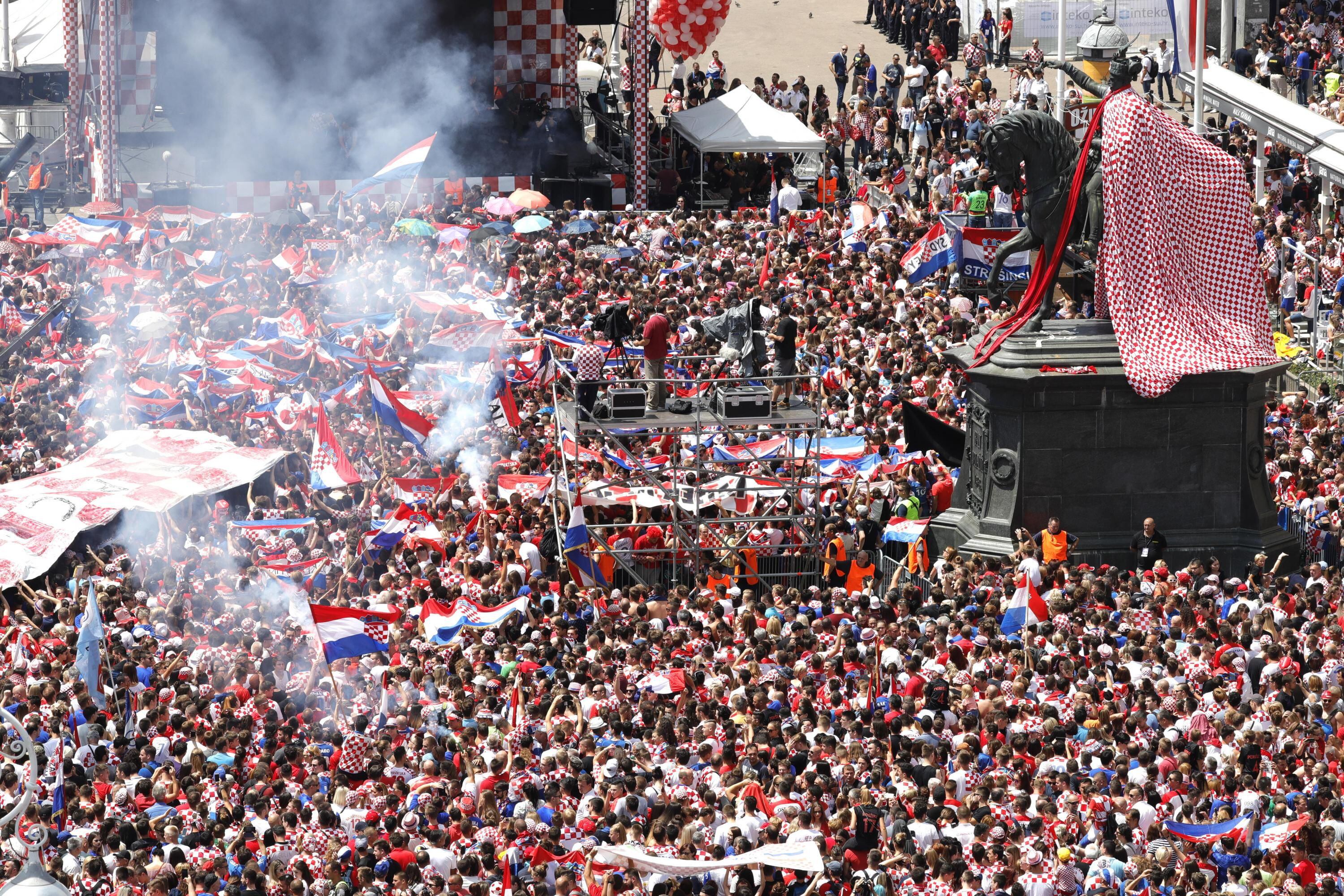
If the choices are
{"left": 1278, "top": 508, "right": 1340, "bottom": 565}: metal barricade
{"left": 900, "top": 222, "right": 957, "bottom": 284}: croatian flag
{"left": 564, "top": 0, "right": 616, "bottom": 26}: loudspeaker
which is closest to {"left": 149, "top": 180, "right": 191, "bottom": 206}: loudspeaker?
{"left": 564, "top": 0, "right": 616, "bottom": 26}: loudspeaker

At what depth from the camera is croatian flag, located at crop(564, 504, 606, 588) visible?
21.7 m

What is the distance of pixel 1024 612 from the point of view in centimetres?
1900

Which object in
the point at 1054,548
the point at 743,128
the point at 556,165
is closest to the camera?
the point at 1054,548

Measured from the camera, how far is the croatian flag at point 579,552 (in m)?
21.7

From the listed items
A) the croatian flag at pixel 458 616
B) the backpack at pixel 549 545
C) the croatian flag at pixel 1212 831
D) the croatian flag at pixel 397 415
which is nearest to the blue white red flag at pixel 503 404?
the croatian flag at pixel 397 415

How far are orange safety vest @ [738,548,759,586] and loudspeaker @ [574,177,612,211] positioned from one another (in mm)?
19051

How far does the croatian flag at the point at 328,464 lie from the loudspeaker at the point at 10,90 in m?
28.1

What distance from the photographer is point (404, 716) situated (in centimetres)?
1683

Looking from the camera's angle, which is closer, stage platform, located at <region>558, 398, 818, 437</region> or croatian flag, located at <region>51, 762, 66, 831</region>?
croatian flag, located at <region>51, 762, 66, 831</region>

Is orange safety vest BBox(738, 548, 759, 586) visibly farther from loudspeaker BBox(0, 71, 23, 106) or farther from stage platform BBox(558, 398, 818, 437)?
loudspeaker BBox(0, 71, 23, 106)

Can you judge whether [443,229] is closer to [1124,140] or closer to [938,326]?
[938,326]

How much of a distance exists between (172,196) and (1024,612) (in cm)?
2621

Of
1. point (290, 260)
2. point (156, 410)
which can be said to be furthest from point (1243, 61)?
point (156, 410)

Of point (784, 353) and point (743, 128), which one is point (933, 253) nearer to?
point (784, 353)
